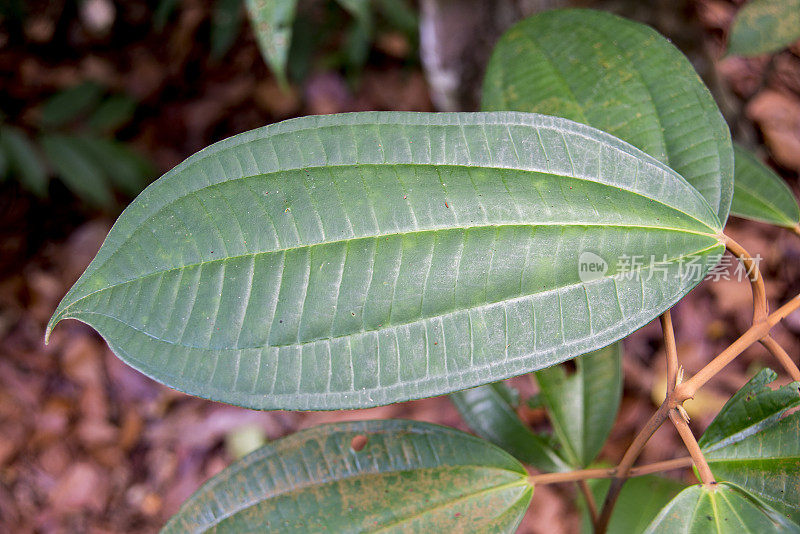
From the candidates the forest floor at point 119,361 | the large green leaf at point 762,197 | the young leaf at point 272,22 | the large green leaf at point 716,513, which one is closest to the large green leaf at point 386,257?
the large green leaf at point 716,513

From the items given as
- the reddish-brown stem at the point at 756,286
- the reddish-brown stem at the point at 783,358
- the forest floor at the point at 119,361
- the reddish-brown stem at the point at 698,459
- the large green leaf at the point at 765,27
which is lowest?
the forest floor at the point at 119,361

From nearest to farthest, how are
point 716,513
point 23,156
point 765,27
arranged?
point 716,513 < point 765,27 < point 23,156

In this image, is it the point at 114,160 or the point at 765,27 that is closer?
the point at 765,27

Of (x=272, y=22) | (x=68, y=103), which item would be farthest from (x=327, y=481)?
(x=68, y=103)

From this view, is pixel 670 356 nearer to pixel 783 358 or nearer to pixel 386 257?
pixel 783 358

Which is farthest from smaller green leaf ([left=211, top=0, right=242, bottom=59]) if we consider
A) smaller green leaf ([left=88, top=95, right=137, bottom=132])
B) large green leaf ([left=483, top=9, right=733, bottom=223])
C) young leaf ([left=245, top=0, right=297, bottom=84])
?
large green leaf ([left=483, top=9, right=733, bottom=223])

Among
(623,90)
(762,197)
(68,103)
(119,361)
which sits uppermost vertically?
(623,90)

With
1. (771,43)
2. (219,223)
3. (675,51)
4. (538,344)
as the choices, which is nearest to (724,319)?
(771,43)

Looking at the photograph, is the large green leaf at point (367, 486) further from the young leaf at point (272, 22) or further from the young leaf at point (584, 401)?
the young leaf at point (272, 22)
